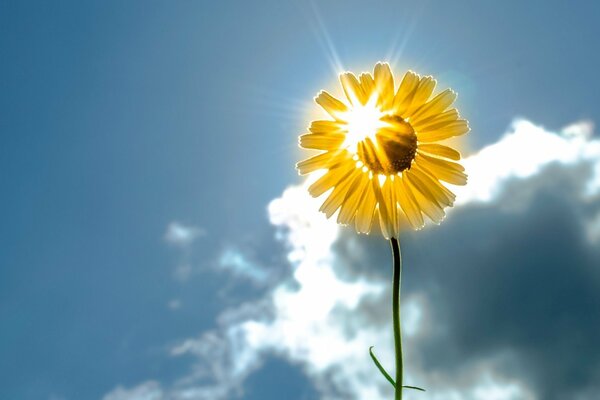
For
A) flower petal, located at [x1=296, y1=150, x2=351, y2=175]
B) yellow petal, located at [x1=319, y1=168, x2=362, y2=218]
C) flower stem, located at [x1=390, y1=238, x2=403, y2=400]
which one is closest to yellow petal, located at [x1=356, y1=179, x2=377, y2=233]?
yellow petal, located at [x1=319, y1=168, x2=362, y2=218]

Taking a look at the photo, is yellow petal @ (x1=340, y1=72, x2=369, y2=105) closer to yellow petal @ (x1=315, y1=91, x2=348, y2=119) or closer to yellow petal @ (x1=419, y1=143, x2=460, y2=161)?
yellow petal @ (x1=315, y1=91, x2=348, y2=119)

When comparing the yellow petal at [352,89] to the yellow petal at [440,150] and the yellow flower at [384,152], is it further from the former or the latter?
the yellow petal at [440,150]

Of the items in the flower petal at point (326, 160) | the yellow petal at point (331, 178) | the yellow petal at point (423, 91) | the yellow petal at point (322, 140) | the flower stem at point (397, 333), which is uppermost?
the yellow petal at point (423, 91)

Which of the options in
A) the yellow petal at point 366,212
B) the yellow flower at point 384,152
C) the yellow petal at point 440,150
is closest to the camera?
the yellow petal at point 366,212

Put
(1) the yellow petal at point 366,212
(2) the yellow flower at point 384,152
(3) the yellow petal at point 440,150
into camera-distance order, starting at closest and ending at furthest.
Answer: (1) the yellow petal at point 366,212 → (2) the yellow flower at point 384,152 → (3) the yellow petal at point 440,150

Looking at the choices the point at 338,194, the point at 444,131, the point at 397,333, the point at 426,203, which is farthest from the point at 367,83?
the point at 397,333

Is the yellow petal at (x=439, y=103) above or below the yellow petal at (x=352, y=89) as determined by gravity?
below

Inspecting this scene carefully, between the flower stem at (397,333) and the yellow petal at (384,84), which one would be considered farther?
the yellow petal at (384,84)

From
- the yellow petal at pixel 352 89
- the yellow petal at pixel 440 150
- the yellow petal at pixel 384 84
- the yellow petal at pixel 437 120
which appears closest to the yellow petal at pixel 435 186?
the yellow petal at pixel 440 150
